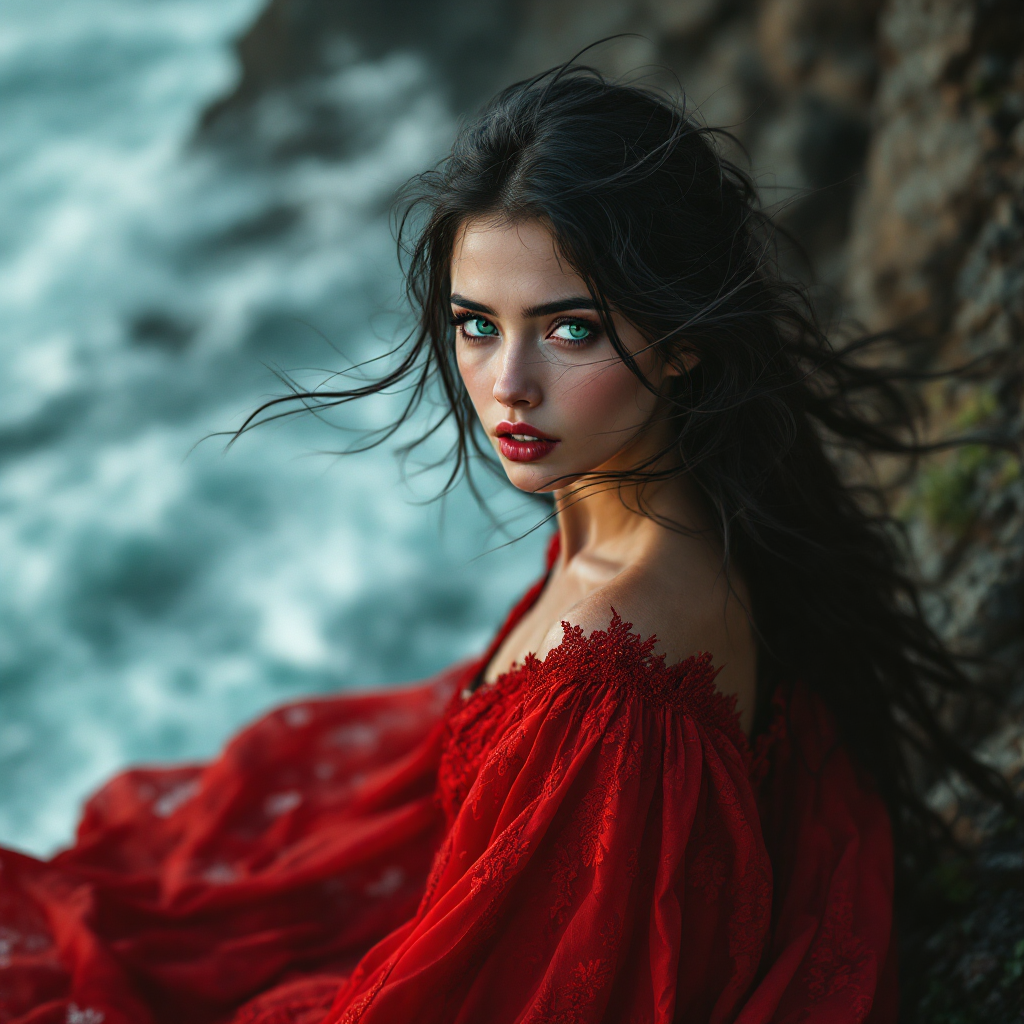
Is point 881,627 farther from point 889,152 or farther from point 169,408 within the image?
point 169,408

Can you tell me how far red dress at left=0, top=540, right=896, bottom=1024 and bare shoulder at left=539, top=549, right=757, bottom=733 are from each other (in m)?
0.04

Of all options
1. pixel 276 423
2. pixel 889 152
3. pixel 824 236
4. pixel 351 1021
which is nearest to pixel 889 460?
pixel 889 152

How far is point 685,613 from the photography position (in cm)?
182

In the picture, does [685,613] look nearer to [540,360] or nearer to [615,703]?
[615,703]

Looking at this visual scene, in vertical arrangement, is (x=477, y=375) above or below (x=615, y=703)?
above

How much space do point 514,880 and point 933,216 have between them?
11.2 ft

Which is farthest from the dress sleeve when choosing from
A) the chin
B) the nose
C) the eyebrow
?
the eyebrow

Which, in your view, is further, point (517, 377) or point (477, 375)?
point (477, 375)

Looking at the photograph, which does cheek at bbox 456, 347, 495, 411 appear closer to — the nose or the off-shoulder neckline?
the nose

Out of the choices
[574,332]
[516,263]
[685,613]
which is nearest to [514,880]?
[685,613]

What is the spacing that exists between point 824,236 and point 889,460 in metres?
1.84

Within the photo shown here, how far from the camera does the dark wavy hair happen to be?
5.80 ft

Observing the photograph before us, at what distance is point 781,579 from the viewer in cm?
220

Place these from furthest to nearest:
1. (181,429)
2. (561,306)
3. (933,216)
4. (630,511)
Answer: (181,429), (933,216), (630,511), (561,306)
